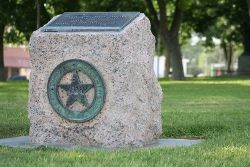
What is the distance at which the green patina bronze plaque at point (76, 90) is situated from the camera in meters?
6.61

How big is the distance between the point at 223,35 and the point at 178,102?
26.7m

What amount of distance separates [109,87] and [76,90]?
1.63ft

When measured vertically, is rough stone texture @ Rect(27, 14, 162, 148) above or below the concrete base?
above

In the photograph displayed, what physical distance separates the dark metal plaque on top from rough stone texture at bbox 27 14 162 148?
3.8 inches

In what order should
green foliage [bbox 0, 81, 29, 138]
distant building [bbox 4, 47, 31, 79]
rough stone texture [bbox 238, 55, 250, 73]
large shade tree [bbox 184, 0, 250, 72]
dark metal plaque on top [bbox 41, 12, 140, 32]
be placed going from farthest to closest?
distant building [bbox 4, 47, 31, 79], rough stone texture [bbox 238, 55, 250, 73], large shade tree [bbox 184, 0, 250, 72], green foliage [bbox 0, 81, 29, 138], dark metal plaque on top [bbox 41, 12, 140, 32]

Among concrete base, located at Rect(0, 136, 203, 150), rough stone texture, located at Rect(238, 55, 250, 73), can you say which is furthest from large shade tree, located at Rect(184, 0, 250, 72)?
concrete base, located at Rect(0, 136, 203, 150)

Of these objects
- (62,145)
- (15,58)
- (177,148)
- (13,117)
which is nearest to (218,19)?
(15,58)

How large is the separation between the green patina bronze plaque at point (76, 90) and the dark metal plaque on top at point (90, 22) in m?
0.50

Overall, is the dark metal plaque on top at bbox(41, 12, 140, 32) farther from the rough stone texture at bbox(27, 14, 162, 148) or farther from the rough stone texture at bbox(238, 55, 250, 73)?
the rough stone texture at bbox(238, 55, 250, 73)

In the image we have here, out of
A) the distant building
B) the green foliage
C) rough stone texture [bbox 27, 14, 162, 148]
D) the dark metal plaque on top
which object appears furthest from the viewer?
the distant building

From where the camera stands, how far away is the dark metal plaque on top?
266 inches

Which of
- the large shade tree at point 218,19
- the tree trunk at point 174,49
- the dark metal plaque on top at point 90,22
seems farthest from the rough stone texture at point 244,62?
the dark metal plaque on top at point 90,22

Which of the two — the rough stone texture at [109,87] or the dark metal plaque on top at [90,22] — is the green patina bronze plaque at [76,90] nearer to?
the rough stone texture at [109,87]

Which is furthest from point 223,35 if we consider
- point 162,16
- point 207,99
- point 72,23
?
point 72,23
